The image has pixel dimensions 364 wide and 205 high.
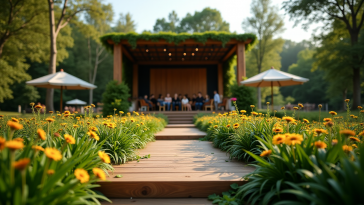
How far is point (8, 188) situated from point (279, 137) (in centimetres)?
172

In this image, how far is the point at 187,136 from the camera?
15.9 ft

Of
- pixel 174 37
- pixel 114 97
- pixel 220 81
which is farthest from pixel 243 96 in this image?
pixel 114 97

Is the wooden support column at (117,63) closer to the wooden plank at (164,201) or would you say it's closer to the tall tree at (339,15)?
the wooden plank at (164,201)

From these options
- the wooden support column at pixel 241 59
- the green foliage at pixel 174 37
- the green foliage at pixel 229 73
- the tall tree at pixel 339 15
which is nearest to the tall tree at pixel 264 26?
the tall tree at pixel 339 15

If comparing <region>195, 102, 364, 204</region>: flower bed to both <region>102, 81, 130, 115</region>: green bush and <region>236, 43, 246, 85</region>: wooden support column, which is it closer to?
<region>102, 81, 130, 115</region>: green bush

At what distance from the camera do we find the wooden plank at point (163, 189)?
1.84 metres

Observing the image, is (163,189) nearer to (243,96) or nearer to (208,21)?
(243,96)

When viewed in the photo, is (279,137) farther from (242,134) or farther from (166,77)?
(166,77)

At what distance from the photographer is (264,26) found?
19609 mm

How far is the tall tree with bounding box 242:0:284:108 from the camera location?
62.8 ft

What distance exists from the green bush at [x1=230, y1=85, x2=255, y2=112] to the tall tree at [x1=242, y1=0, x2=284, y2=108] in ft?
39.1

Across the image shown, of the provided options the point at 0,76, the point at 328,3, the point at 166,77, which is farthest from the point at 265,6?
the point at 0,76

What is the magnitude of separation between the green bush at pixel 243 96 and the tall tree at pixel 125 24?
63.8ft

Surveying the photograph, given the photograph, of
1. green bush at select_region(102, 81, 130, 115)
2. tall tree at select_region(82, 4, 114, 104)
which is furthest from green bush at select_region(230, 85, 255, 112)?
tall tree at select_region(82, 4, 114, 104)
